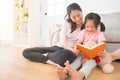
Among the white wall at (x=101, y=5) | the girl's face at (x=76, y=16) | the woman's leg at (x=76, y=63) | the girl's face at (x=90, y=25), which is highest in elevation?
the white wall at (x=101, y=5)

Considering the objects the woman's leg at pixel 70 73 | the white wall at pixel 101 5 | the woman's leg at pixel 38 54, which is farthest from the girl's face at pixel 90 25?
the white wall at pixel 101 5

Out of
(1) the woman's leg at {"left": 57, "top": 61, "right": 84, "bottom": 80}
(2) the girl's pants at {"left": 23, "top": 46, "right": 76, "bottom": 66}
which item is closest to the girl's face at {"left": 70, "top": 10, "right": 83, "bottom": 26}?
(2) the girl's pants at {"left": 23, "top": 46, "right": 76, "bottom": 66}

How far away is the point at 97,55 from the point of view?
58.7 inches

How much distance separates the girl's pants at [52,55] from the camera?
1.49m

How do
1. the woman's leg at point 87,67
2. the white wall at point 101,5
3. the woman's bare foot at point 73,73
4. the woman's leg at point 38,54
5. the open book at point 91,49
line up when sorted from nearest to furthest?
the woman's bare foot at point 73,73 → the woman's leg at point 87,67 → the open book at point 91,49 → the woman's leg at point 38,54 → the white wall at point 101,5

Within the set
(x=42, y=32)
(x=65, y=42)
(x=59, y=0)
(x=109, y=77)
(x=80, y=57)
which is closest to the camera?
(x=109, y=77)

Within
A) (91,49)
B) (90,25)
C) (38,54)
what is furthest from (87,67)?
(38,54)

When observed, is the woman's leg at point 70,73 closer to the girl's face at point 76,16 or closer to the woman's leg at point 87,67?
the woman's leg at point 87,67

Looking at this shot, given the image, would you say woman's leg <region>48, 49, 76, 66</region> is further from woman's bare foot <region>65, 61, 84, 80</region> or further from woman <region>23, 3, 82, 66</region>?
woman's bare foot <region>65, 61, 84, 80</region>

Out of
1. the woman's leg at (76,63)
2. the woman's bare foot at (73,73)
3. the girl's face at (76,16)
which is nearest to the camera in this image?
the woman's bare foot at (73,73)

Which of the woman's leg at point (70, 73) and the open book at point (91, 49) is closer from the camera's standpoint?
the woman's leg at point (70, 73)

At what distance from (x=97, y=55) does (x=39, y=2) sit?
2520mm

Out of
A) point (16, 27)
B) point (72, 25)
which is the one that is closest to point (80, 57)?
point (72, 25)

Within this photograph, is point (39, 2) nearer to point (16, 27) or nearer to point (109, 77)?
point (16, 27)
